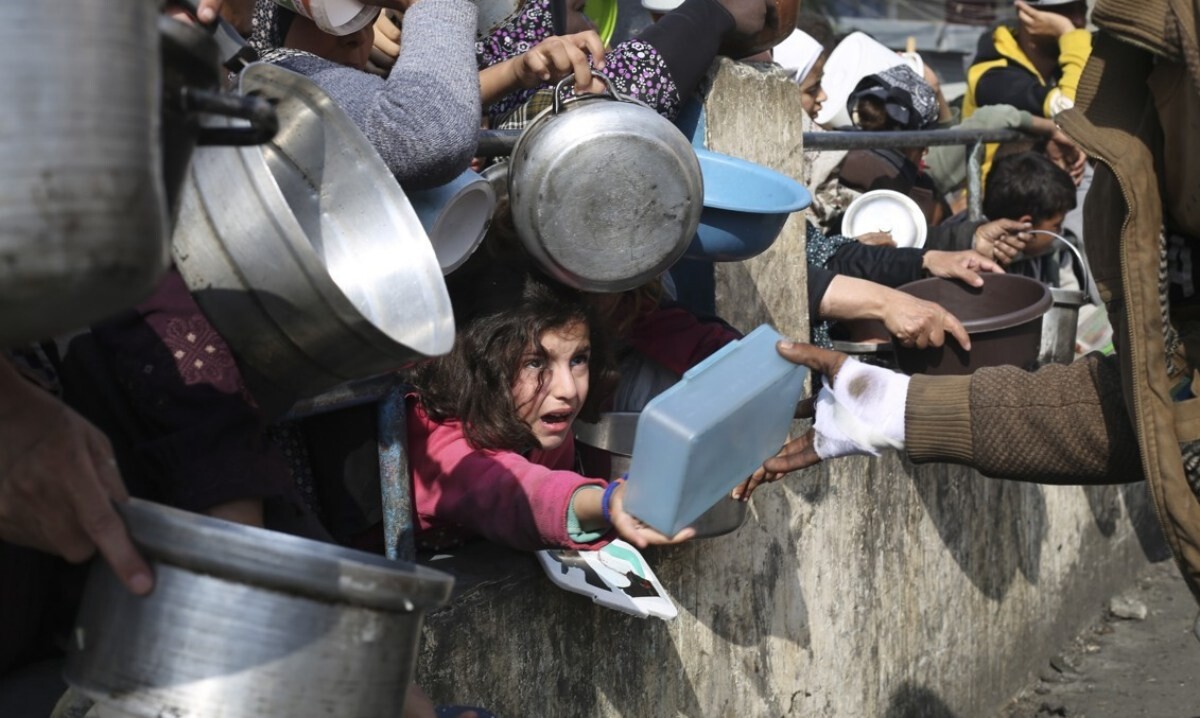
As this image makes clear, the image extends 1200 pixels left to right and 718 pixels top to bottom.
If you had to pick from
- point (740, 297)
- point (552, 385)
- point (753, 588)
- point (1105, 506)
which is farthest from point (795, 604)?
point (1105, 506)

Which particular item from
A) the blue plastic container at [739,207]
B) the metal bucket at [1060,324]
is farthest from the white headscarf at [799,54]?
the blue plastic container at [739,207]

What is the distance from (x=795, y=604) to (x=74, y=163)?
3.03 metres

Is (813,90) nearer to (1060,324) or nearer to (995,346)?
(1060,324)

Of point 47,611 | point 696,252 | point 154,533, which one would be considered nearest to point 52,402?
point 154,533

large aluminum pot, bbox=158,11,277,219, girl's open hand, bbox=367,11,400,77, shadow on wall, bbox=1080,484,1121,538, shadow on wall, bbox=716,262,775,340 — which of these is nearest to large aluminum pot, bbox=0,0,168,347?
large aluminum pot, bbox=158,11,277,219

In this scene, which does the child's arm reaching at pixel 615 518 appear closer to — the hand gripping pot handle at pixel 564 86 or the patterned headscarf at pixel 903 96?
the hand gripping pot handle at pixel 564 86

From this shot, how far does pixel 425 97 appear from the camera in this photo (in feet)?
7.01

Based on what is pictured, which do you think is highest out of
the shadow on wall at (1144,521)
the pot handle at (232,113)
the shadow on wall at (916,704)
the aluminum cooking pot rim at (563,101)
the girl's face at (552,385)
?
the pot handle at (232,113)

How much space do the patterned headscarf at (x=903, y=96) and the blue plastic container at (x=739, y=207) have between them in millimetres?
3078

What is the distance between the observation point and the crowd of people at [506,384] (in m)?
1.59

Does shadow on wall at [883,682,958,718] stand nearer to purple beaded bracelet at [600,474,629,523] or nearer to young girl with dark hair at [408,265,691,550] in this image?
young girl with dark hair at [408,265,691,550]

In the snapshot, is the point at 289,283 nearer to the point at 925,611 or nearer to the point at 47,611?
the point at 47,611

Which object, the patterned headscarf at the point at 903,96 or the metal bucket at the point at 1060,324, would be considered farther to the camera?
the patterned headscarf at the point at 903,96

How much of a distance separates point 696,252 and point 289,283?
5.38ft
